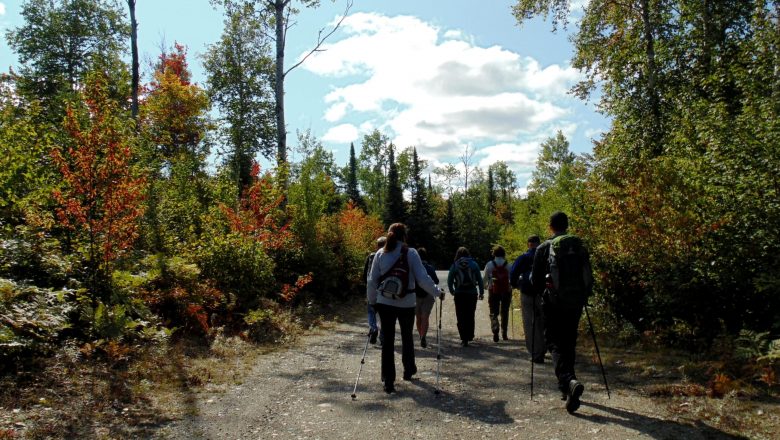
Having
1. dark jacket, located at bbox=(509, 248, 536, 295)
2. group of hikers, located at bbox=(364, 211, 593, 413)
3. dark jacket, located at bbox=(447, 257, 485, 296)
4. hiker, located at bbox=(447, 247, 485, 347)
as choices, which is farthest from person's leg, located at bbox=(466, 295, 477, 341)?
dark jacket, located at bbox=(509, 248, 536, 295)

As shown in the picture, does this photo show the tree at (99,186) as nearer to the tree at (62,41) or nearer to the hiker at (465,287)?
the hiker at (465,287)

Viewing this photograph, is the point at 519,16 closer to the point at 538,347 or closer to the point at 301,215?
the point at 301,215

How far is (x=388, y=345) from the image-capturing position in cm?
645

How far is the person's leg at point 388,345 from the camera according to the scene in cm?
645

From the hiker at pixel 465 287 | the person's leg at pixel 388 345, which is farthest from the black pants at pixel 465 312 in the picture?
the person's leg at pixel 388 345

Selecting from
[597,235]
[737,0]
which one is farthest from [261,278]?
[737,0]

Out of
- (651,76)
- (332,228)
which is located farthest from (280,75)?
(651,76)

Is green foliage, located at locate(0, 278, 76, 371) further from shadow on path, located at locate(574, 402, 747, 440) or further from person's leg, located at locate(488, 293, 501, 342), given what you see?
person's leg, located at locate(488, 293, 501, 342)

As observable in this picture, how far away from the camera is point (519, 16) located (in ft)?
57.8

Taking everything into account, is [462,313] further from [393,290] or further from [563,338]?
[563,338]

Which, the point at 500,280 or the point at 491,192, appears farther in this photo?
the point at 491,192

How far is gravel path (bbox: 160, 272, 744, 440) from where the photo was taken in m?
4.97

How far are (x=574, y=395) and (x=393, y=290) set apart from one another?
239cm

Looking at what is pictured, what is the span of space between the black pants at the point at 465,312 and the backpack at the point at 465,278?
0.18 m
